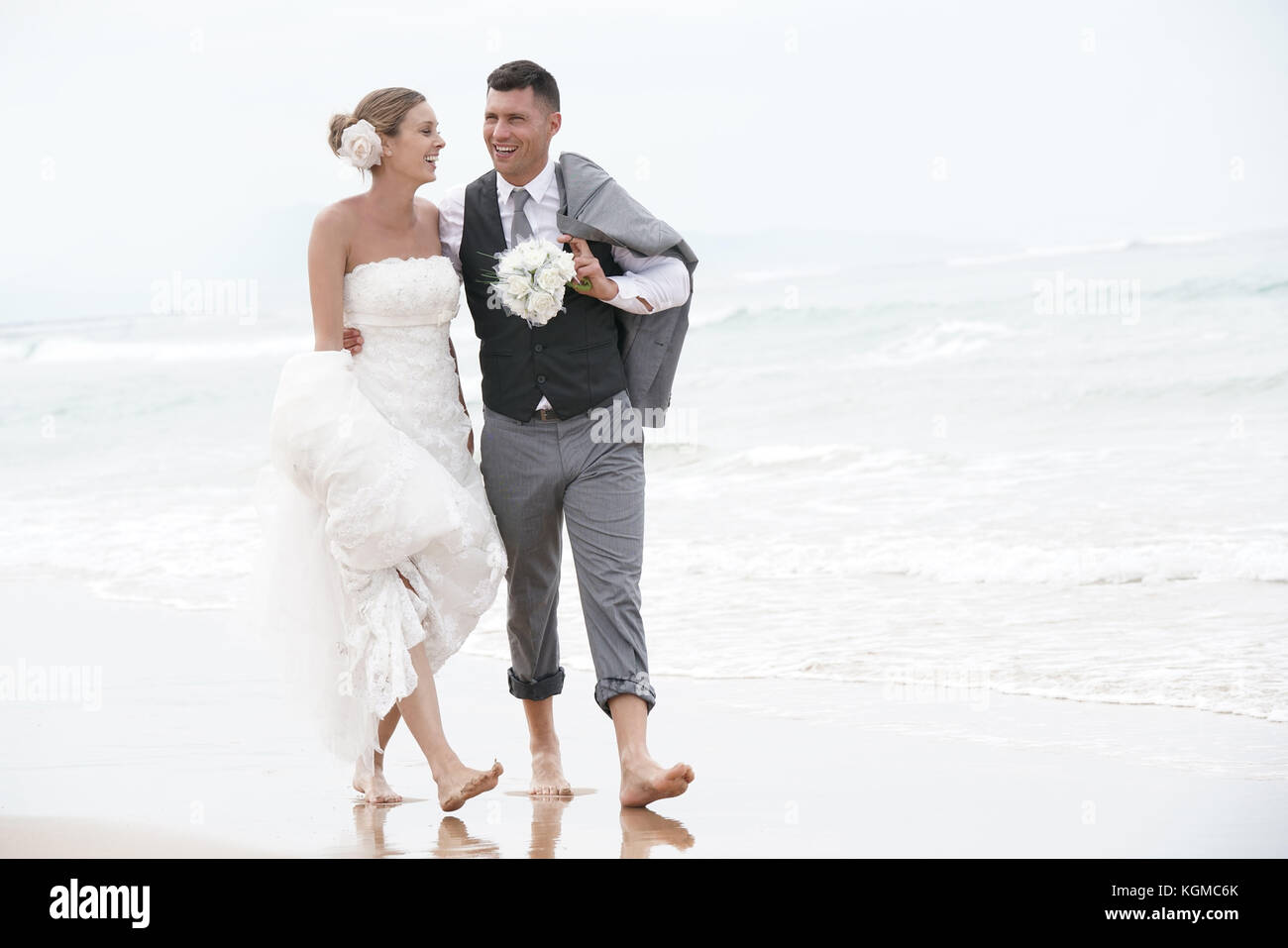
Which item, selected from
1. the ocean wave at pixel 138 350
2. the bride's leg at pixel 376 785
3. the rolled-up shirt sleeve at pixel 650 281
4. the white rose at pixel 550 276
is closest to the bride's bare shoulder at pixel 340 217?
the white rose at pixel 550 276

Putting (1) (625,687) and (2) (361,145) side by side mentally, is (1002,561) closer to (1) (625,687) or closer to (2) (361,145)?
(1) (625,687)

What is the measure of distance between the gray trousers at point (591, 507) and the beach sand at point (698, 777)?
1.44ft

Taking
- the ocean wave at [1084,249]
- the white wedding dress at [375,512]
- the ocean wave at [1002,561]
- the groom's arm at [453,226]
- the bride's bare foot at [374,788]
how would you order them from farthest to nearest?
1. the ocean wave at [1084,249]
2. the ocean wave at [1002,561]
3. the groom's arm at [453,226]
4. the bride's bare foot at [374,788]
5. the white wedding dress at [375,512]

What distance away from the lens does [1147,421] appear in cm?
1327

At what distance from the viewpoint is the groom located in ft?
13.1

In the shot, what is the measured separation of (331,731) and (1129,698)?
109 inches

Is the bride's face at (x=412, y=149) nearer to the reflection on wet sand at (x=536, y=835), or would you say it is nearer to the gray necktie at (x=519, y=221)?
the gray necktie at (x=519, y=221)

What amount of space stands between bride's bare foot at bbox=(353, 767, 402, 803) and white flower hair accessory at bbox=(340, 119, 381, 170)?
1707mm

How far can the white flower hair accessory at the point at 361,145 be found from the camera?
3.92 metres

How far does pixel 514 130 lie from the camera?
4012 millimetres

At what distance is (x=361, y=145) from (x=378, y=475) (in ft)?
2.99

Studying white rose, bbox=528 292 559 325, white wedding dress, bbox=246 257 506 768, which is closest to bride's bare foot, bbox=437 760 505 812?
white wedding dress, bbox=246 257 506 768

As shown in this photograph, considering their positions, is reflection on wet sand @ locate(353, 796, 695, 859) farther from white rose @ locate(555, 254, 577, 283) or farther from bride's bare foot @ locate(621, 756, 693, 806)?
white rose @ locate(555, 254, 577, 283)
